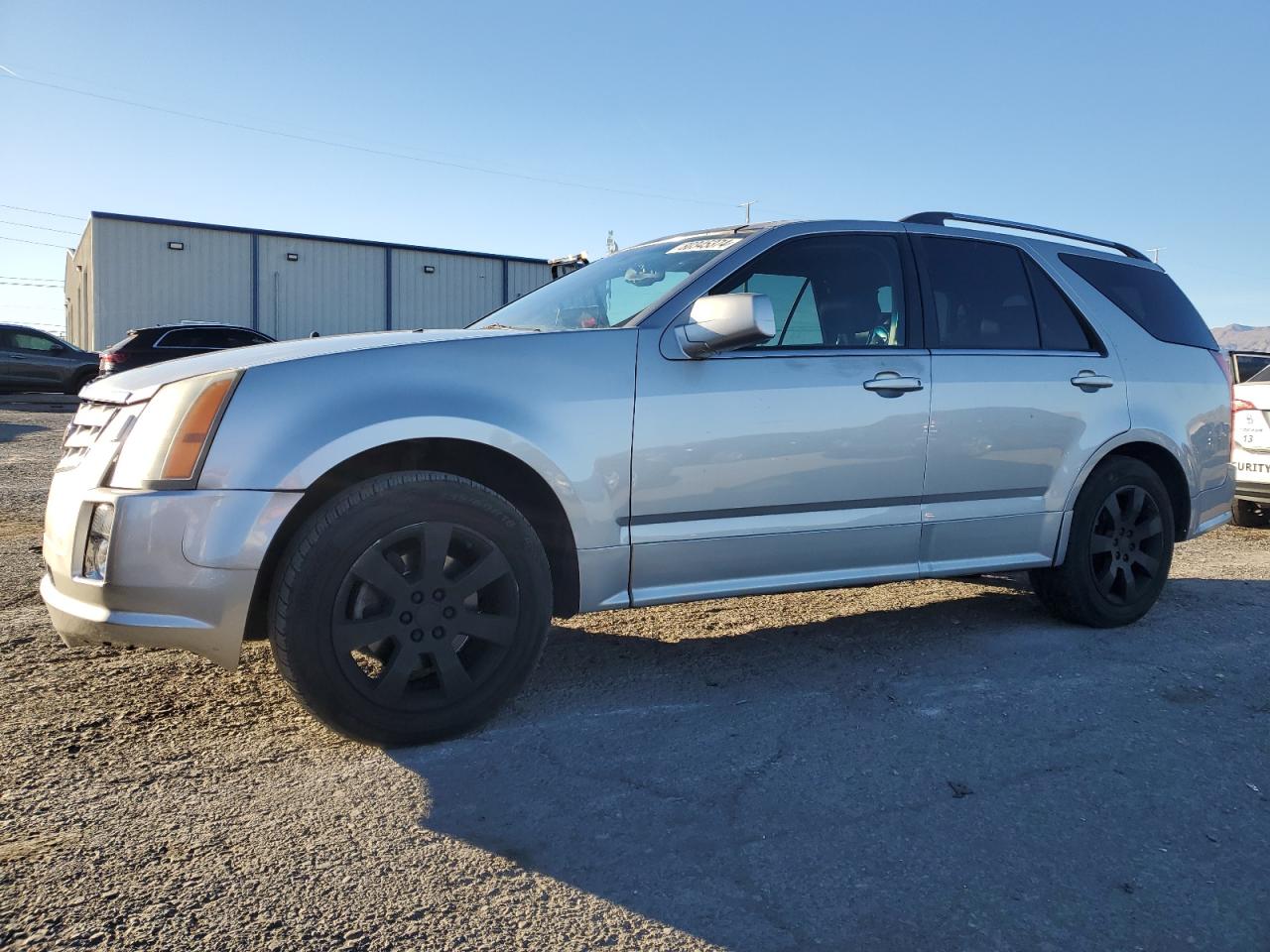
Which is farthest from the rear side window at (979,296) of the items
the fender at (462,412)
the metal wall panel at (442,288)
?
the metal wall panel at (442,288)

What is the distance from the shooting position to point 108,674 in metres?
3.52

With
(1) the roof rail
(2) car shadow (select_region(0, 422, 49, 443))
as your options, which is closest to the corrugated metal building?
(2) car shadow (select_region(0, 422, 49, 443))

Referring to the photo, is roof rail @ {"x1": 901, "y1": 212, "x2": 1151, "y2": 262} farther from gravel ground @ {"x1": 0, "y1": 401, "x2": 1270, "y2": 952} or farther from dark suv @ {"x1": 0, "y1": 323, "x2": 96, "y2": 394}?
dark suv @ {"x1": 0, "y1": 323, "x2": 96, "y2": 394}

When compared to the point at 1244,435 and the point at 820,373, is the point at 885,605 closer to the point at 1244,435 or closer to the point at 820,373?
the point at 820,373

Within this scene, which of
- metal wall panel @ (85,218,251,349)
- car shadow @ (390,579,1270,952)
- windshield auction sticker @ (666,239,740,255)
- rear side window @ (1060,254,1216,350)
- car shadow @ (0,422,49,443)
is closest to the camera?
car shadow @ (390,579,1270,952)

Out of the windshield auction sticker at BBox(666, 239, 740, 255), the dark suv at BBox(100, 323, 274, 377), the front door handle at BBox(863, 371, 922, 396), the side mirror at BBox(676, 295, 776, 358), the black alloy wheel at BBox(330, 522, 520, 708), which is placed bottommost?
the black alloy wheel at BBox(330, 522, 520, 708)

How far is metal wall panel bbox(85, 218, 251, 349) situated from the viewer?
25.0 m

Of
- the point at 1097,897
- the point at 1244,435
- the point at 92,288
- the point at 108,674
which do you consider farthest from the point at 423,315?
the point at 1097,897

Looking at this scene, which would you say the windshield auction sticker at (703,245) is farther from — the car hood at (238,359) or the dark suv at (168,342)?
the dark suv at (168,342)

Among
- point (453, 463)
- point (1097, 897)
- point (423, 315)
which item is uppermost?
point (423, 315)

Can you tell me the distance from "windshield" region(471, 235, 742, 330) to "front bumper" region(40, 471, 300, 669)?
146 centimetres

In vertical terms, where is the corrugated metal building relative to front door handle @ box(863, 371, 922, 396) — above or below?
above

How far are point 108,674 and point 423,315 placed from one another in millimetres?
26917

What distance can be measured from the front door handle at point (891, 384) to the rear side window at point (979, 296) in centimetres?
31
